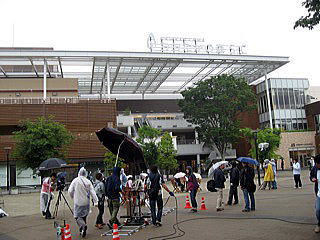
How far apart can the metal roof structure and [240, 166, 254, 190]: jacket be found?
2913cm

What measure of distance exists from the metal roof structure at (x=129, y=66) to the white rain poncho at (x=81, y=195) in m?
30.6

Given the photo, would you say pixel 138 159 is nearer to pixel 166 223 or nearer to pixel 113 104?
pixel 166 223

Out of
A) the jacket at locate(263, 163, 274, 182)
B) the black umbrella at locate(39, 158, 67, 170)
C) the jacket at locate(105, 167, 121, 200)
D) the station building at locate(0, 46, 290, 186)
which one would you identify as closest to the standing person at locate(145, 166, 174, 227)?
the jacket at locate(105, 167, 121, 200)

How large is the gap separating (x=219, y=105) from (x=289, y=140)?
1319cm

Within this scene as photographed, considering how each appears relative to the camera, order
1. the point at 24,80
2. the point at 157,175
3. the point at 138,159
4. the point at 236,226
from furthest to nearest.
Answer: the point at 24,80, the point at 138,159, the point at 157,175, the point at 236,226

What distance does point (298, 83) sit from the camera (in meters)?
51.3

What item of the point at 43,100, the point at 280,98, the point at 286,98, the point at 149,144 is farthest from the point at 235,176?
the point at 286,98

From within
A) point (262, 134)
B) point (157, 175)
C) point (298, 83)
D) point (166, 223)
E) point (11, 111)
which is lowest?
point (166, 223)

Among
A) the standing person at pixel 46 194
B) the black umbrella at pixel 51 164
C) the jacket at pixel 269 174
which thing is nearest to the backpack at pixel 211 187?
the standing person at pixel 46 194

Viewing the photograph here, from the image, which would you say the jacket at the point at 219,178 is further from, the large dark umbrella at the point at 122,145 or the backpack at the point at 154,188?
the backpack at the point at 154,188

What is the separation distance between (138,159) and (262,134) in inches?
1221

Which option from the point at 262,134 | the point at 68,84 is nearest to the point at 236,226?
the point at 262,134

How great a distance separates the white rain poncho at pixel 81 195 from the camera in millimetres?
8875

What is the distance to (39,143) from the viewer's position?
3031 centimetres
